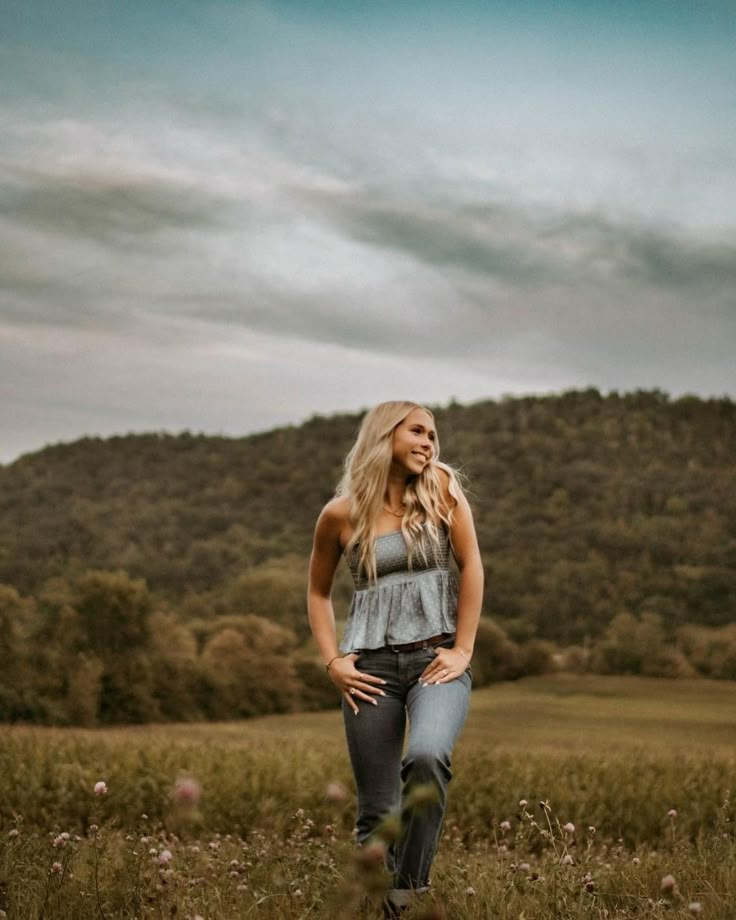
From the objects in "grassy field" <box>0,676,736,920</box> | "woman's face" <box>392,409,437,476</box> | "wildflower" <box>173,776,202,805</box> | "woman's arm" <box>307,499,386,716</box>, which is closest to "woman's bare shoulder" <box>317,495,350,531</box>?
"woman's arm" <box>307,499,386,716</box>

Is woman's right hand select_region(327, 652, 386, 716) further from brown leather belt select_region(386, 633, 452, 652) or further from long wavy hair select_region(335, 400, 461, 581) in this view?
long wavy hair select_region(335, 400, 461, 581)

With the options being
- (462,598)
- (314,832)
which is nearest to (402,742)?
(462,598)

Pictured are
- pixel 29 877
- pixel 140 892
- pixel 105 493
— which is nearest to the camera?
→ pixel 140 892

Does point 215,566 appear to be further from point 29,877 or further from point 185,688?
point 29,877

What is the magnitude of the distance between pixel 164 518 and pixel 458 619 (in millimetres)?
84710

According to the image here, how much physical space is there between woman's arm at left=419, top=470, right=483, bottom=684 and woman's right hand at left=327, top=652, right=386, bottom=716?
0.68 feet

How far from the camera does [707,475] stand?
294 ft

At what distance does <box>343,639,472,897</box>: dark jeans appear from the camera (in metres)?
4.27

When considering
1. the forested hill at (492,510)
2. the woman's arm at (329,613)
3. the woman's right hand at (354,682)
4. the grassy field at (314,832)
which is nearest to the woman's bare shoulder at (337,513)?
the woman's arm at (329,613)

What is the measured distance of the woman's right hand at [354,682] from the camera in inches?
181

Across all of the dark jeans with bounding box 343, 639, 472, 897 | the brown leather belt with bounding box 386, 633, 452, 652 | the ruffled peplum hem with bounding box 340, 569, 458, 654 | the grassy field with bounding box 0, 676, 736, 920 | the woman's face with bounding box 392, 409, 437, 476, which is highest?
the woman's face with bounding box 392, 409, 437, 476

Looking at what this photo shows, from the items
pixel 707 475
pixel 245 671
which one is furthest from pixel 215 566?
pixel 707 475

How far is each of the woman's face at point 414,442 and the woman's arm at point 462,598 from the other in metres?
0.17

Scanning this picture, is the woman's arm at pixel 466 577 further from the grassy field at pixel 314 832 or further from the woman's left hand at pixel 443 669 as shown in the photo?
the grassy field at pixel 314 832
